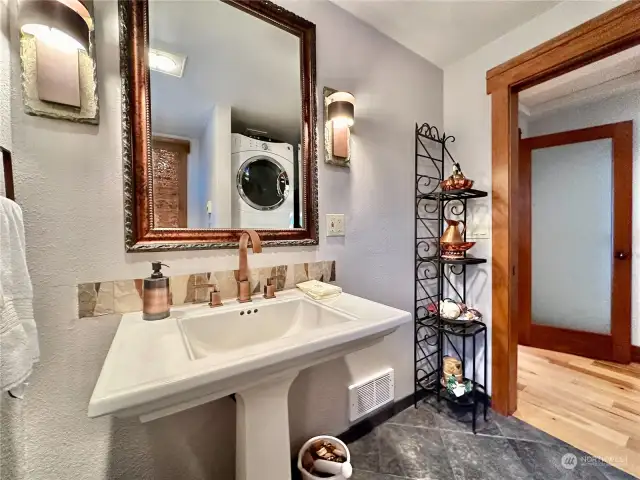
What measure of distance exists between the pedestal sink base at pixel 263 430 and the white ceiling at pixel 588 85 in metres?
2.71

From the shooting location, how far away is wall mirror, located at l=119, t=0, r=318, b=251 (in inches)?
35.9

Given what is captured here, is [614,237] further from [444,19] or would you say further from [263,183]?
[263,183]

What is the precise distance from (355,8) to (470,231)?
1.46 metres

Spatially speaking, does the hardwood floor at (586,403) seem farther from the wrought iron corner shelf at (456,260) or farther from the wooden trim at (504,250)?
the wrought iron corner shelf at (456,260)

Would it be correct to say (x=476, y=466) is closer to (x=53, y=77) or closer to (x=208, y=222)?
(x=208, y=222)

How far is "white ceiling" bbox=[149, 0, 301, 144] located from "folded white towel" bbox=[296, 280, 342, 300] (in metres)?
0.70

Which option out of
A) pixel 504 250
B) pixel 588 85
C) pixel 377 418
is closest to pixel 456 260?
pixel 504 250

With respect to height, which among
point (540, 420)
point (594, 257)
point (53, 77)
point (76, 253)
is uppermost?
point (53, 77)

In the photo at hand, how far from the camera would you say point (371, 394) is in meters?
1.45

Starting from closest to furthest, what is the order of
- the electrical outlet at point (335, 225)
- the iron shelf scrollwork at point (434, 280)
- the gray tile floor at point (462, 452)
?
the gray tile floor at point (462, 452) → the electrical outlet at point (335, 225) → the iron shelf scrollwork at point (434, 280)

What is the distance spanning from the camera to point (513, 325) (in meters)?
1.55

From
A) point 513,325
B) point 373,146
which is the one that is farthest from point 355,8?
point 513,325

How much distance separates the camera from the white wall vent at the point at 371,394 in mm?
1382

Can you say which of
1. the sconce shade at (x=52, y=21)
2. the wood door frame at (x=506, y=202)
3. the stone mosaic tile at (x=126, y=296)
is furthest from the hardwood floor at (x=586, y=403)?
the sconce shade at (x=52, y=21)
